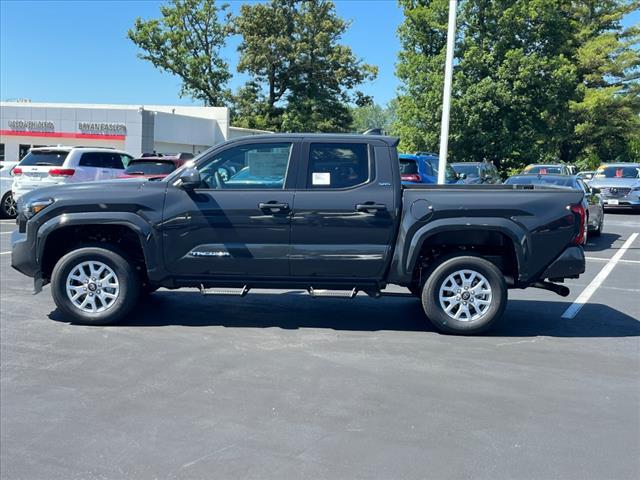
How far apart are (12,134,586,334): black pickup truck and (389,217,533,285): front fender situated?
0.04 ft

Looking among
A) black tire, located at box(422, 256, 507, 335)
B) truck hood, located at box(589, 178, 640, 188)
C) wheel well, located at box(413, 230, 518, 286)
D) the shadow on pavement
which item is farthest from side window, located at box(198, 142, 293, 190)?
truck hood, located at box(589, 178, 640, 188)

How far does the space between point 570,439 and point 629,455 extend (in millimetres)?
352

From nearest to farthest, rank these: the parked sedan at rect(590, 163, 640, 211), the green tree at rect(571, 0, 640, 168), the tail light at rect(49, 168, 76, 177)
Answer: the tail light at rect(49, 168, 76, 177), the parked sedan at rect(590, 163, 640, 211), the green tree at rect(571, 0, 640, 168)

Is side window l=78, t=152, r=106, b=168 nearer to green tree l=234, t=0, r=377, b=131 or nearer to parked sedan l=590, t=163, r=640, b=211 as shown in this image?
parked sedan l=590, t=163, r=640, b=211

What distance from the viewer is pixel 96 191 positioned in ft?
22.6

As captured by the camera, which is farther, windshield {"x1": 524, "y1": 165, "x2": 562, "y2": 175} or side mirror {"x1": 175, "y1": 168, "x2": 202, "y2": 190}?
windshield {"x1": 524, "y1": 165, "x2": 562, "y2": 175}

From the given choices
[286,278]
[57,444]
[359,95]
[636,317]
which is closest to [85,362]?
[57,444]

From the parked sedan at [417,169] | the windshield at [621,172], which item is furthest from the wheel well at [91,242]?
the windshield at [621,172]

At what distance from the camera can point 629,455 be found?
13.7 ft

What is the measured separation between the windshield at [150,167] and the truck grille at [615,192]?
1549 centimetres

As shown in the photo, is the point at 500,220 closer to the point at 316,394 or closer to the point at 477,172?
the point at 316,394

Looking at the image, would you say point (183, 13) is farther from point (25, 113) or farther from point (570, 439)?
point (570, 439)

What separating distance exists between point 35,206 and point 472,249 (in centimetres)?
452

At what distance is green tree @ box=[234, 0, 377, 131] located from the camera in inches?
1897
